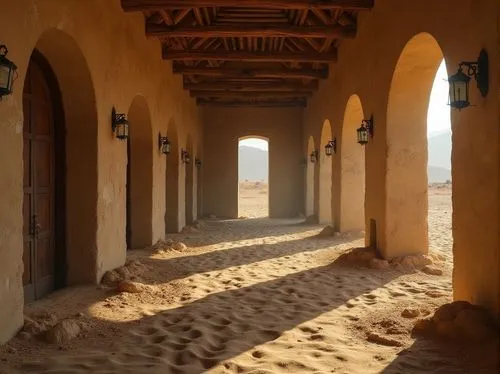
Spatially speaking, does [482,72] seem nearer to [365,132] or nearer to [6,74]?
[6,74]

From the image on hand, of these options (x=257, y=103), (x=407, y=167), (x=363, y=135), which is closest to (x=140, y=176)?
(x=363, y=135)

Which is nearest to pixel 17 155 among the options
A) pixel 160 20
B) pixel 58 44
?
pixel 58 44

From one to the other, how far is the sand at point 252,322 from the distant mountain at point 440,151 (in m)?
127

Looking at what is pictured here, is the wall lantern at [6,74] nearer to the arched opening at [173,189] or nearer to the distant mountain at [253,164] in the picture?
the arched opening at [173,189]

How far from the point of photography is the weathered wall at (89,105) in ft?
12.2

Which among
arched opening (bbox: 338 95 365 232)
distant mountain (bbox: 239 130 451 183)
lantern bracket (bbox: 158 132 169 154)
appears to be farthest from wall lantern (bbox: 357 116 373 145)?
distant mountain (bbox: 239 130 451 183)

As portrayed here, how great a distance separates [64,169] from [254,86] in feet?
29.2

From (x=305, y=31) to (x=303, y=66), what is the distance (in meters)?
3.88

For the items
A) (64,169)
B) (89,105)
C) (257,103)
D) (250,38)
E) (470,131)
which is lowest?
(64,169)

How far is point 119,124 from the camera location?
6.42 metres

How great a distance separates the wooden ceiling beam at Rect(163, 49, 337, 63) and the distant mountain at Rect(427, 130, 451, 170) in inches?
4836

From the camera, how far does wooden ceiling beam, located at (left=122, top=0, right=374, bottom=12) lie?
705 cm

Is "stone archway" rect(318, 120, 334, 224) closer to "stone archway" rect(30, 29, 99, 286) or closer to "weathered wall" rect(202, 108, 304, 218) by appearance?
"weathered wall" rect(202, 108, 304, 218)

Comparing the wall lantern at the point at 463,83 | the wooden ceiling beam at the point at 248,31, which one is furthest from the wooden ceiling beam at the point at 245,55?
the wall lantern at the point at 463,83
